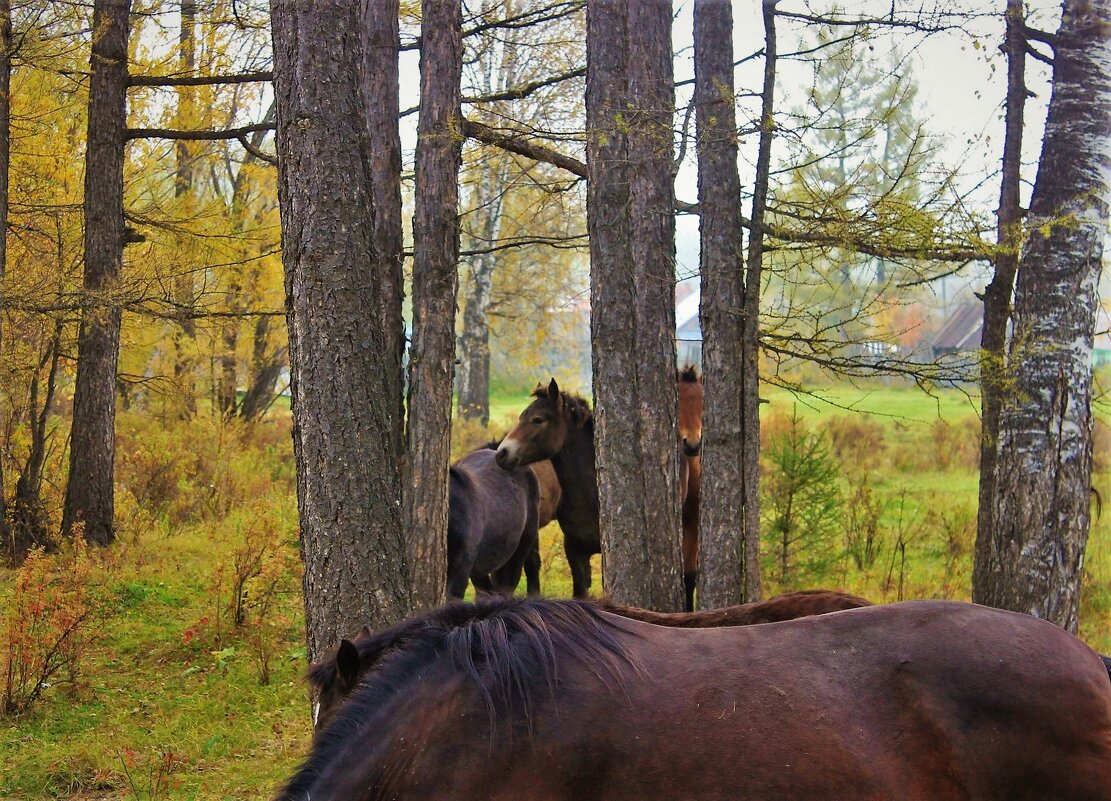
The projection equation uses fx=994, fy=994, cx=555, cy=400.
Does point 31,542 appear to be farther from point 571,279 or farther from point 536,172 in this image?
point 571,279

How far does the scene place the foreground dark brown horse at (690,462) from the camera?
9797mm

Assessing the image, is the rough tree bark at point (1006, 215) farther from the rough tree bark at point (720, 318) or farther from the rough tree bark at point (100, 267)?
the rough tree bark at point (100, 267)

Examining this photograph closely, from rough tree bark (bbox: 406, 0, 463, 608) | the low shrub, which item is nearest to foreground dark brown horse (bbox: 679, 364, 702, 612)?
rough tree bark (bbox: 406, 0, 463, 608)

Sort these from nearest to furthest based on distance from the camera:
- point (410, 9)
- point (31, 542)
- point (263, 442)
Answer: point (410, 9)
point (31, 542)
point (263, 442)

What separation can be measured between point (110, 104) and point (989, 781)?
11436mm

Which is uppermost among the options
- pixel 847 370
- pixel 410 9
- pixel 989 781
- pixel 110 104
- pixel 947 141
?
pixel 410 9

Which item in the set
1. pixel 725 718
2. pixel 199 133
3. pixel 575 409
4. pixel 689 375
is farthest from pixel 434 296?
pixel 725 718

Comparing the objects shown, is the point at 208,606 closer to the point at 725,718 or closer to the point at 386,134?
the point at 386,134

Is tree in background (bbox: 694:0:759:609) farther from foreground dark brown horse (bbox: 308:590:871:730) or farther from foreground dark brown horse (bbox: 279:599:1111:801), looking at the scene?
foreground dark brown horse (bbox: 279:599:1111:801)

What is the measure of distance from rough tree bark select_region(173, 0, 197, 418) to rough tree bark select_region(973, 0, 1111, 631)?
26.0 ft

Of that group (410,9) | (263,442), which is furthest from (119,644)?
(263,442)

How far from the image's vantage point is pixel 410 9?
10.5 metres

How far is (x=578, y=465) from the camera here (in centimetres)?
1030

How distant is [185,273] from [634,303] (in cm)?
543
